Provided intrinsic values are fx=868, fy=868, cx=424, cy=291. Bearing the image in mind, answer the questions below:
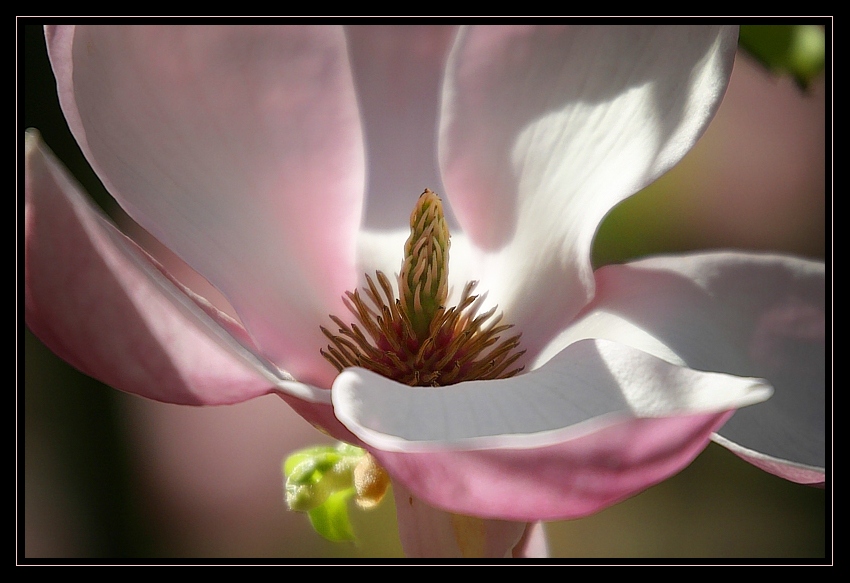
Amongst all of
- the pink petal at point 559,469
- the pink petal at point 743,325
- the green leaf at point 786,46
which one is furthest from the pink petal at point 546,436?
the green leaf at point 786,46

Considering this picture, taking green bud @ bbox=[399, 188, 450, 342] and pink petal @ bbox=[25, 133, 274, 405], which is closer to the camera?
pink petal @ bbox=[25, 133, 274, 405]

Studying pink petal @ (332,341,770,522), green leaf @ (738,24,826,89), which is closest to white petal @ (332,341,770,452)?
pink petal @ (332,341,770,522)

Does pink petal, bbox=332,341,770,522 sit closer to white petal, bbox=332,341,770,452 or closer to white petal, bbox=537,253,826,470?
white petal, bbox=332,341,770,452

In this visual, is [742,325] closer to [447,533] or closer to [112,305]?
[447,533]

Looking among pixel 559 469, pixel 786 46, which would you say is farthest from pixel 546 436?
pixel 786 46

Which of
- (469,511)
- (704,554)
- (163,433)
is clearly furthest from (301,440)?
(469,511)

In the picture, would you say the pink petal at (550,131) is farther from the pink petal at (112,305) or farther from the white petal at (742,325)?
→ the pink petal at (112,305)

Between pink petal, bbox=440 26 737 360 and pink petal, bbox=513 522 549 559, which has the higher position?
pink petal, bbox=440 26 737 360
